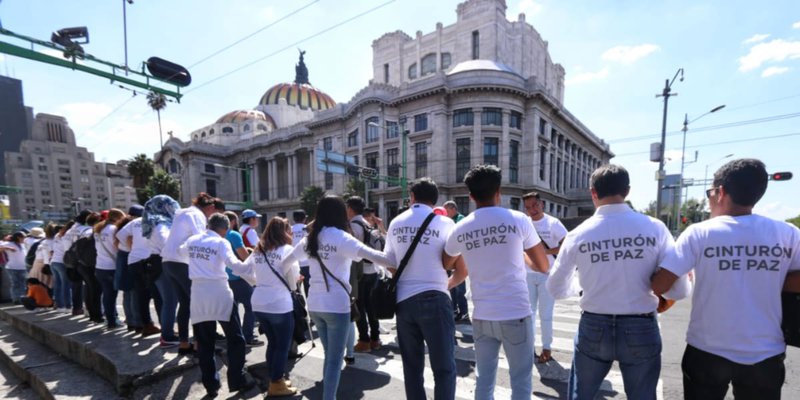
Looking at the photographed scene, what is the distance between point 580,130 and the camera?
45375mm

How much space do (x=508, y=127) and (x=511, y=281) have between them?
106 feet

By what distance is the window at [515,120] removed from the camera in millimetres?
32963

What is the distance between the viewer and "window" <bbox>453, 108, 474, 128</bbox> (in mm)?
32469

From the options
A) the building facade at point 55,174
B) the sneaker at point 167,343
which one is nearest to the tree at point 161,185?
the sneaker at point 167,343

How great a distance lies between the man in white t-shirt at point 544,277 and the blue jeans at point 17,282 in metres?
11.6

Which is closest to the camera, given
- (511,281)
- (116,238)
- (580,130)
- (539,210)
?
(511,281)

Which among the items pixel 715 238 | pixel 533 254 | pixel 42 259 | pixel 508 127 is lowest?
pixel 42 259

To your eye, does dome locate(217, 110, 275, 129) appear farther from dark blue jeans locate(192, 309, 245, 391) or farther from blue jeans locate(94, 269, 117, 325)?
dark blue jeans locate(192, 309, 245, 391)

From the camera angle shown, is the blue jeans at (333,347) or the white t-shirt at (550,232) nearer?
the blue jeans at (333,347)

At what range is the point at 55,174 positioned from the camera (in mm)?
84438

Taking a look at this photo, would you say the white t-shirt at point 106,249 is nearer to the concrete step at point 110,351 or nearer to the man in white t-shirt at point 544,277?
the concrete step at point 110,351

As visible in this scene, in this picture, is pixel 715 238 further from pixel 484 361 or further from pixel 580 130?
pixel 580 130

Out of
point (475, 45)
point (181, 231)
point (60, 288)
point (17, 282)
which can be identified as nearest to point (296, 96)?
point (475, 45)

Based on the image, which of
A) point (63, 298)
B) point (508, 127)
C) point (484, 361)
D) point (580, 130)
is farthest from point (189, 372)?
point (580, 130)
